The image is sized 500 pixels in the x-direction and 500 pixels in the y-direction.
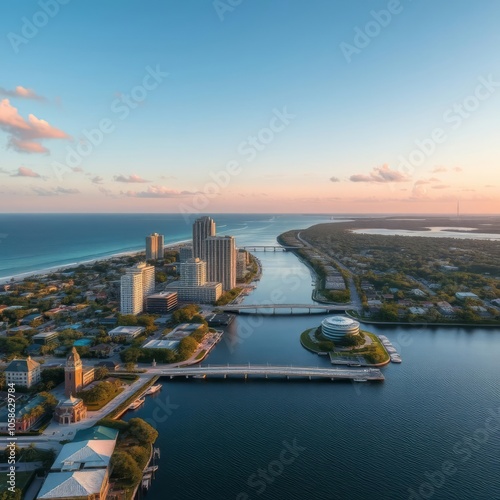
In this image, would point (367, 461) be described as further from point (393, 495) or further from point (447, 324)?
point (447, 324)

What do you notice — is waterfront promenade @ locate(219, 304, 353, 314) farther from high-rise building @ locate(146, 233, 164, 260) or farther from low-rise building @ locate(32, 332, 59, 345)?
high-rise building @ locate(146, 233, 164, 260)

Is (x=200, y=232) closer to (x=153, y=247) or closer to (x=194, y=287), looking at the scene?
(x=194, y=287)

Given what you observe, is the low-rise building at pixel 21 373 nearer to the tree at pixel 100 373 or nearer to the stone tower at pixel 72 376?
the stone tower at pixel 72 376

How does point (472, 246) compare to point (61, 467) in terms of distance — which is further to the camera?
point (472, 246)

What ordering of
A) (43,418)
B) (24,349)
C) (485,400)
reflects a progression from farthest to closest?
(24,349) < (485,400) < (43,418)

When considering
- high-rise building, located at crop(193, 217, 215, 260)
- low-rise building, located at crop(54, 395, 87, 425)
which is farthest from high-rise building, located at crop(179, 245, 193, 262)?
low-rise building, located at crop(54, 395, 87, 425)

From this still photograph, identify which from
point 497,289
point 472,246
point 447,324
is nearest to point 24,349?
point 447,324
